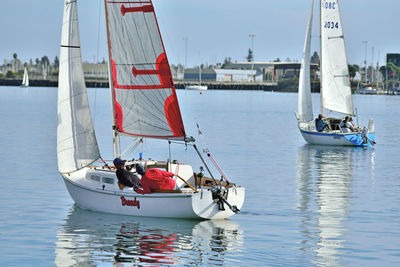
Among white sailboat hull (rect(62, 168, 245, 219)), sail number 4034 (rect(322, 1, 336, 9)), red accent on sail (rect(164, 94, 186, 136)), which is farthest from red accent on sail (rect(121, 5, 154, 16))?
sail number 4034 (rect(322, 1, 336, 9))

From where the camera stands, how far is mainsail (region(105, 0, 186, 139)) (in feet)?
71.0

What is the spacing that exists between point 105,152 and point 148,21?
1778 centimetres

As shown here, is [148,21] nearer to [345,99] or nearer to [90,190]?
[90,190]

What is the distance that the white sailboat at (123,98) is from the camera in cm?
2147

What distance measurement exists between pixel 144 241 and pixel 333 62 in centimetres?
3240

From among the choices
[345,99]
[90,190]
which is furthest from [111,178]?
[345,99]

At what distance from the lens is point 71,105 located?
22125 mm

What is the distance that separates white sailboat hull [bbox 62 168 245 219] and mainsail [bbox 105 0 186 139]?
6.28 ft

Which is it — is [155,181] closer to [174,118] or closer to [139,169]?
[139,169]

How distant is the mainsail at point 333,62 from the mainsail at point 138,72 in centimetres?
2774

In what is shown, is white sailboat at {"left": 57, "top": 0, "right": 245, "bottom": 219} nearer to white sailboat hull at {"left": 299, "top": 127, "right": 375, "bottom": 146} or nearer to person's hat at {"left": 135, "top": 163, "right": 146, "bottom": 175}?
person's hat at {"left": 135, "top": 163, "right": 146, "bottom": 175}

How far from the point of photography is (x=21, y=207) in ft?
76.2

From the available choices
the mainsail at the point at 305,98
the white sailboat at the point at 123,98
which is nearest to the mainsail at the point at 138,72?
the white sailboat at the point at 123,98

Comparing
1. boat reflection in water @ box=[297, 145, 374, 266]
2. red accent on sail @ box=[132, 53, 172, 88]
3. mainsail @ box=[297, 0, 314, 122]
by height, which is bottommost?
boat reflection in water @ box=[297, 145, 374, 266]
